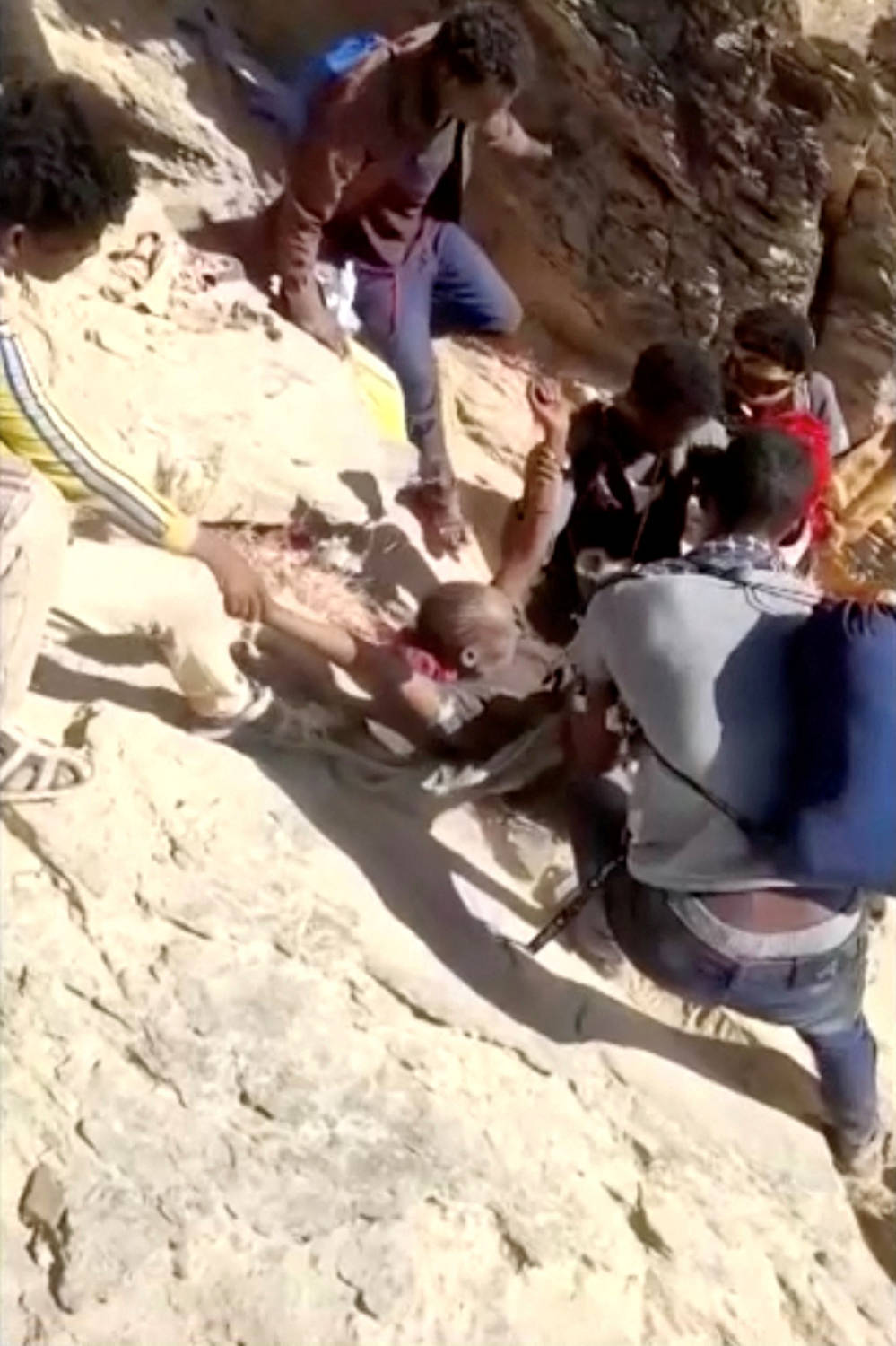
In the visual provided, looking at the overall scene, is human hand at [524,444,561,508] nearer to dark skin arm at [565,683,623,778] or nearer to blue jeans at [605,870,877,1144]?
dark skin arm at [565,683,623,778]

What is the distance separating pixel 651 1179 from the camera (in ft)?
7.22

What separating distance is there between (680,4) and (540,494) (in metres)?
0.99

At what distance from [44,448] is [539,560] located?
1.02 m

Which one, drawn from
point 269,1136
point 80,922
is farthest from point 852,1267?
point 80,922

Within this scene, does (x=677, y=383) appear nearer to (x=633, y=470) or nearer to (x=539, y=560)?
(x=633, y=470)

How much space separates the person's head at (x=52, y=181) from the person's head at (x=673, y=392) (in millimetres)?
890

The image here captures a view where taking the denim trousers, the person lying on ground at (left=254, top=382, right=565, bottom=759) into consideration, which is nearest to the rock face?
the person lying on ground at (left=254, top=382, right=565, bottom=759)

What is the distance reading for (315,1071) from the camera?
2043 millimetres

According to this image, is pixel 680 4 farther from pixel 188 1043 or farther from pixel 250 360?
pixel 188 1043

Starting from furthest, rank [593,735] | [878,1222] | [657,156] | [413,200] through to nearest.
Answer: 1. [657,156]
2. [413,200]
3. [878,1222]
4. [593,735]

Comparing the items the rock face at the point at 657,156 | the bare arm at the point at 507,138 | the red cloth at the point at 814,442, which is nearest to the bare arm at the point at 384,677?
the red cloth at the point at 814,442

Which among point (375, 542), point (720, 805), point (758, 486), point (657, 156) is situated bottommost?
point (375, 542)

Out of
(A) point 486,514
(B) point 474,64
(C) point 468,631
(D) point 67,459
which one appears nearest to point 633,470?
(C) point 468,631

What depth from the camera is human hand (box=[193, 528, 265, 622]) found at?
1.96 metres
